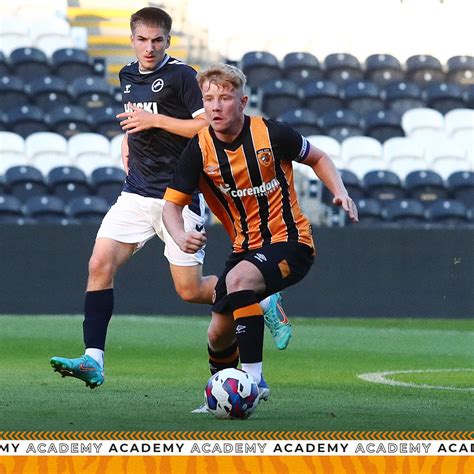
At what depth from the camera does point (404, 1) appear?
2097 cm

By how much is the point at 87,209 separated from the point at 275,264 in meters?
10.0

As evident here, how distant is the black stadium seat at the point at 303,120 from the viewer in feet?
61.2

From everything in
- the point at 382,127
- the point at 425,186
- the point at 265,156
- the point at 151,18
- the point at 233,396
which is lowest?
the point at 233,396

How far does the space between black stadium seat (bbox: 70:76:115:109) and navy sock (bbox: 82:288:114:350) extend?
11937 millimetres

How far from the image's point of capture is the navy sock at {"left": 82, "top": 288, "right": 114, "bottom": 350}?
7.32 metres

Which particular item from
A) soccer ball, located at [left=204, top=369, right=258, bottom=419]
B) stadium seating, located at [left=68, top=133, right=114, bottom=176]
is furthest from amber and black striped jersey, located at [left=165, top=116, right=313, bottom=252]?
stadium seating, located at [left=68, top=133, right=114, bottom=176]

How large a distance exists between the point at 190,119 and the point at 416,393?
6.77ft

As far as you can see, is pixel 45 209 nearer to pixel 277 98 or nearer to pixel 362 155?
pixel 277 98

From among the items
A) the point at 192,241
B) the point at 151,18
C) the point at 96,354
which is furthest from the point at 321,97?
the point at 192,241

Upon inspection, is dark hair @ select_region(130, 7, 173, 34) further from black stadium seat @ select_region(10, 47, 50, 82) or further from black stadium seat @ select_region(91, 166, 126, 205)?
black stadium seat @ select_region(10, 47, 50, 82)

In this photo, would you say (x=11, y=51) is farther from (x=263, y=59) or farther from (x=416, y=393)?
(x=416, y=393)

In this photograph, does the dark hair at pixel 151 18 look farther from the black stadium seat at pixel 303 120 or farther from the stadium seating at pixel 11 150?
the black stadium seat at pixel 303 120

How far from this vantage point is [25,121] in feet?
60.6

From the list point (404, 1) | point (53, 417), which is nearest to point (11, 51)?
point (404, 1)
